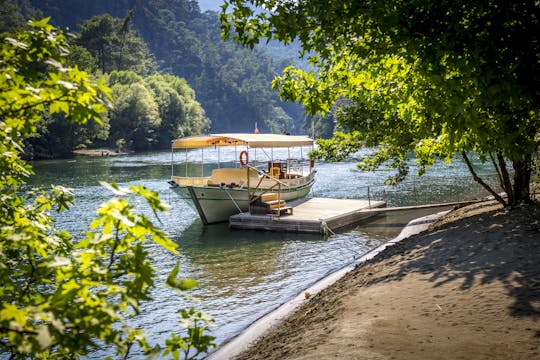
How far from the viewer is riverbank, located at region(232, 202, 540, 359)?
19.3ft

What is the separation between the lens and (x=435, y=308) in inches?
281

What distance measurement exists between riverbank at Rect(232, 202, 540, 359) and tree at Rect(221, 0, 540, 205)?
6.84ft

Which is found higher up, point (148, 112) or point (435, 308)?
point (148, 112)

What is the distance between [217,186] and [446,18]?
19.8m

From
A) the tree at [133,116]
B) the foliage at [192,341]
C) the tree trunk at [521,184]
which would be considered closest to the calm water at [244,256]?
the foliage at [192,341]

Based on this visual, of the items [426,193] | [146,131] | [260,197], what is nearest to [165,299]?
[260,197]

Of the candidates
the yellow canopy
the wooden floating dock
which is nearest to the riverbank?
the wooden floating dock

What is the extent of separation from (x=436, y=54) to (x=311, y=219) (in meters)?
17.4

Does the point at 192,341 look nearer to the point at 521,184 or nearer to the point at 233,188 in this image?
the point at 521,184

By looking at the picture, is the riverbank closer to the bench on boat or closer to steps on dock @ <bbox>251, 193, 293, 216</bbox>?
steps on dock @ <bbox>251, 193, 293, 216</bbox>

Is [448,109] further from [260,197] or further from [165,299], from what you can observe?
[260,197]

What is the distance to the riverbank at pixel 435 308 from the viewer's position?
587 cm

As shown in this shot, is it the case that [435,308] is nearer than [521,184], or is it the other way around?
[435,308]

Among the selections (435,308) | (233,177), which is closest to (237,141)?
(233,177)
